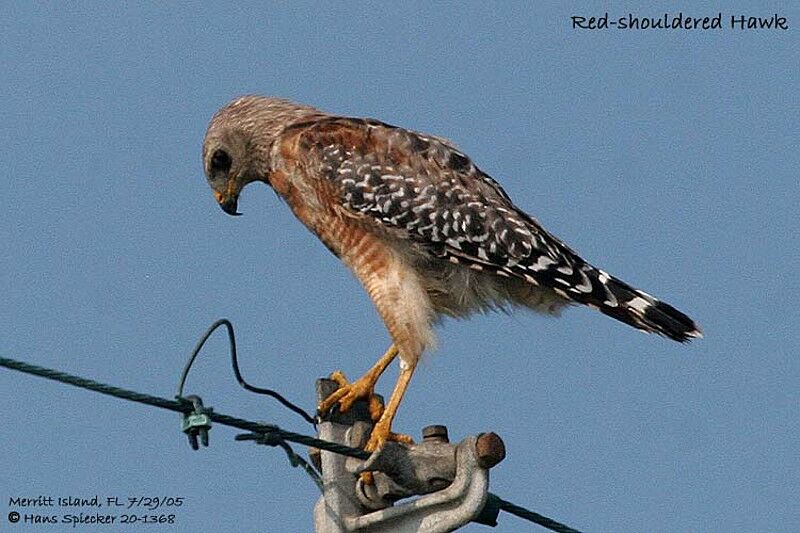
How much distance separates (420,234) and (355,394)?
1468 millimetres

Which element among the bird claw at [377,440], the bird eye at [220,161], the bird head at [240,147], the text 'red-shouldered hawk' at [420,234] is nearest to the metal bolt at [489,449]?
the bird claw at [377,440]

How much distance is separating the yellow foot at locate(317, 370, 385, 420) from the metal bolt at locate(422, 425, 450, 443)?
535mm

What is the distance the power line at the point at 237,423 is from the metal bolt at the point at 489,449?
6.0 inches

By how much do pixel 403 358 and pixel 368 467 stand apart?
1711 mm

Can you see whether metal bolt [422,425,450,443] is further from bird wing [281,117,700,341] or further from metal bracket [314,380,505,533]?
bird wing [281,117,700,341]

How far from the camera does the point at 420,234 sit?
8258 millimetres

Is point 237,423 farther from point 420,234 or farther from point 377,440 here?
point 420,234

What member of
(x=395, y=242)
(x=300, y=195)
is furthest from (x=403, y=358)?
(x=300, y=195)

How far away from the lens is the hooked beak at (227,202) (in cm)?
911

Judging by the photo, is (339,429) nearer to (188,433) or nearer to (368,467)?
(368,467)

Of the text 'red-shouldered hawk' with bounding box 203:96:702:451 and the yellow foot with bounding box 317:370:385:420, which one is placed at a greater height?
the text 'red-shouldered hawk' with bounding box 203:96:702:451

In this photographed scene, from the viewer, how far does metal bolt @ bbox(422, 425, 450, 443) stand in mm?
6324

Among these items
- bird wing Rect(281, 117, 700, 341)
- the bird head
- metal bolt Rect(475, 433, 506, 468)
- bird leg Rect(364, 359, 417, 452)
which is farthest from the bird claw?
the bird head

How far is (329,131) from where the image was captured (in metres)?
8.73
